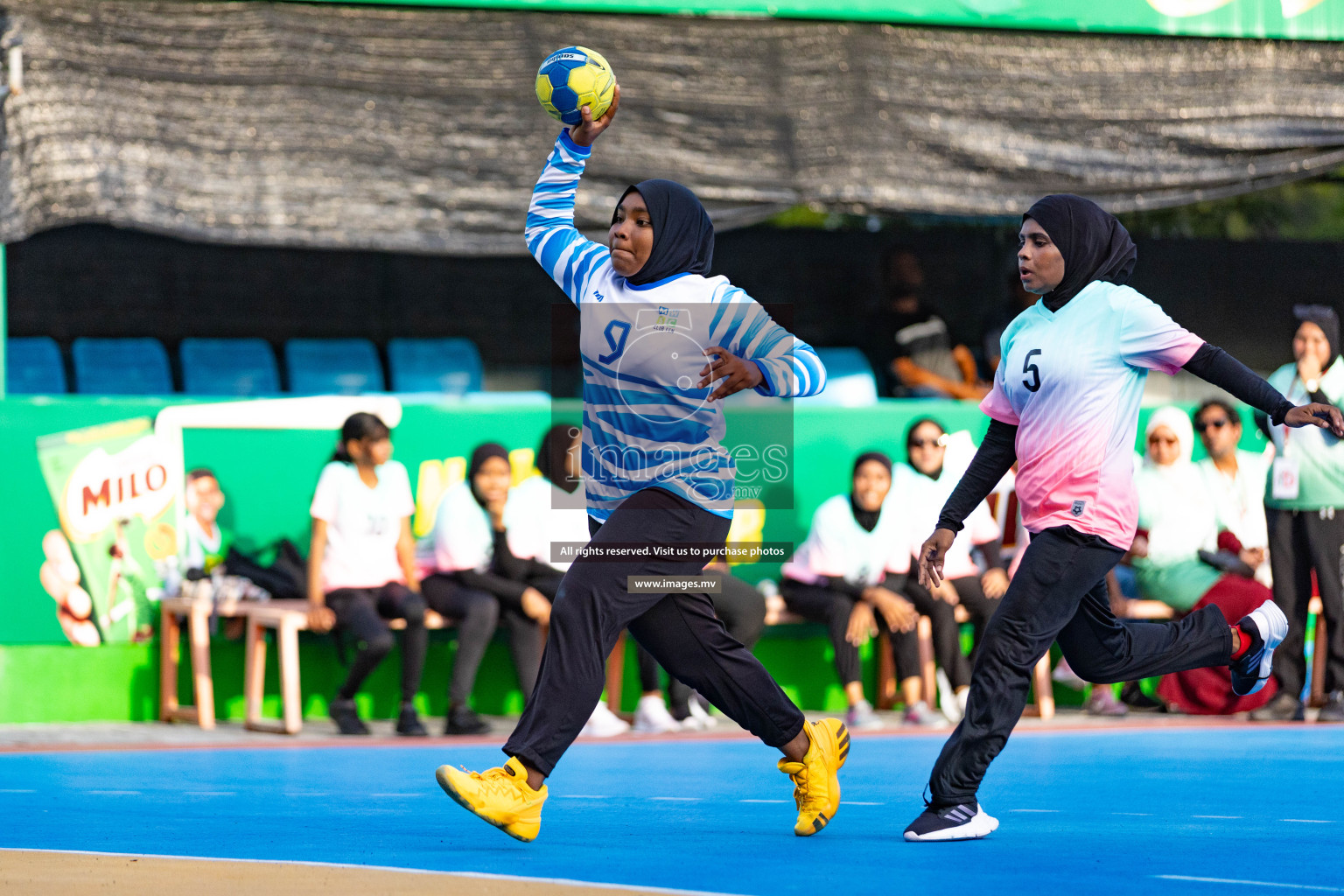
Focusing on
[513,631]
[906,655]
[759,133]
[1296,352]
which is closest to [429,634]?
[513,631]

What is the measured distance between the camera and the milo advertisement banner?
9461 mm

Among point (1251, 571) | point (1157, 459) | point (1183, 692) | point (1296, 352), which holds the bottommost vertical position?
point (1183, 692)

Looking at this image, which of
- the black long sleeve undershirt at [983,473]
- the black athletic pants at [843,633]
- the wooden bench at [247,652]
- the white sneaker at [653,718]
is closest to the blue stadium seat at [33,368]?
the wooden bench at [247,652]

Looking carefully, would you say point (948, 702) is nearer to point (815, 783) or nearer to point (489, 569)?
point (489, 569)

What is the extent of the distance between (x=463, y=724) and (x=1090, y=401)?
4.51 meters

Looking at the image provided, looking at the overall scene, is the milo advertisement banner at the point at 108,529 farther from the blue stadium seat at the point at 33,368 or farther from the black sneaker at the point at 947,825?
the black sneaker at the point at 947,825

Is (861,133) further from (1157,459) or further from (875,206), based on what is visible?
(1157,459)

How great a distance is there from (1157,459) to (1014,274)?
4.33 meters

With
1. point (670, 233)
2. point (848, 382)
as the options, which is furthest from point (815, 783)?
point (848, 382)

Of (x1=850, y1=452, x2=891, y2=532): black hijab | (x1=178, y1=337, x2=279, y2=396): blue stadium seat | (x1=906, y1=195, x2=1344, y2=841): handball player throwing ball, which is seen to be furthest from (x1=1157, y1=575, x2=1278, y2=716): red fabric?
(x1=178, y1=337, x2=279, y2=396): blue stadium seat

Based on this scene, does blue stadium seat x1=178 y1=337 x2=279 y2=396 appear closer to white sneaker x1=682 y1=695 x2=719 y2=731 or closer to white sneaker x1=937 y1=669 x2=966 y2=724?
white sneaker x1=682 y1=695 x2=719 y2=731

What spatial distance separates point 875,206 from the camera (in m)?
10.4

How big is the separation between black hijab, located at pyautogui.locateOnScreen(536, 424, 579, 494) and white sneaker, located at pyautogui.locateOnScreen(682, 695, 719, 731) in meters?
1.38

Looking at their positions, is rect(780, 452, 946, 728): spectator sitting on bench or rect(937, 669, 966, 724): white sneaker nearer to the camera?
rect(780, 452, 946, 728): spectator sitting on bench
